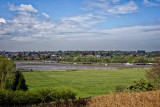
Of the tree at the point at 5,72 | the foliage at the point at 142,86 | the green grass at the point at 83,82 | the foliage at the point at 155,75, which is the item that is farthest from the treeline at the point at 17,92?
the foliage at the point at 155,75

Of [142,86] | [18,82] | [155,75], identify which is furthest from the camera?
[155,75]

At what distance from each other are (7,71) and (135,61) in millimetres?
126216

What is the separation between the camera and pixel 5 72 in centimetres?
1917

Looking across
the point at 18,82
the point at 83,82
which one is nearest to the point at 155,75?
the point at 18,82

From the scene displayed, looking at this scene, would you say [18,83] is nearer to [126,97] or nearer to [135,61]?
[126,97]

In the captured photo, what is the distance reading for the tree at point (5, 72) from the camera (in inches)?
736

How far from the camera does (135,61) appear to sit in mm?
135750

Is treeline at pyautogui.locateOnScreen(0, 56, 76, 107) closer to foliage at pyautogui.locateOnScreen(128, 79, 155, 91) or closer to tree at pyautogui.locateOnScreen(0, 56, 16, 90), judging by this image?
tree at pyautogui.locateOnScreen(0, 56, 16, 90)

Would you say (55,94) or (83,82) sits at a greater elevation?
(55,94)

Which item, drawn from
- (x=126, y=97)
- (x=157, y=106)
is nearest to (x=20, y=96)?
(x=126, y=97)

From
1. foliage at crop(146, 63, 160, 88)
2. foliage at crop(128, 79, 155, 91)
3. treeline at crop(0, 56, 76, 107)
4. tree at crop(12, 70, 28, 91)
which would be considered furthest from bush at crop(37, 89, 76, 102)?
foliage at crop(146, 63, 160, 88)

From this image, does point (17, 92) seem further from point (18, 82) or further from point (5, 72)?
point (5, 72)

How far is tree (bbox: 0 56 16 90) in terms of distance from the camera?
18688mm

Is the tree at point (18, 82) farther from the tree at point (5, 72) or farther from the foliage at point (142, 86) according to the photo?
the foliage at point (142, 86)
